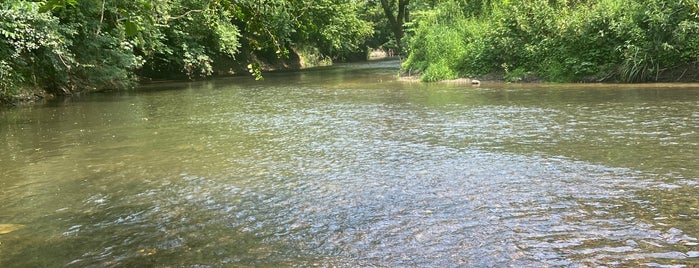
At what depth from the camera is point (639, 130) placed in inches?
312

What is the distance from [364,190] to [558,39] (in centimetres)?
1428

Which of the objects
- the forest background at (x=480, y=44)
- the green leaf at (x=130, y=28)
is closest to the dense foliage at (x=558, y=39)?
the forest background at (x=480, y=44)

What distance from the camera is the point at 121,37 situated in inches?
361

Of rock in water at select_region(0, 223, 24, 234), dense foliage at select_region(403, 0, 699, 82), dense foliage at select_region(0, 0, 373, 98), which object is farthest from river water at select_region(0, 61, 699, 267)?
dense foliage at select_region(403, 0, 699, 82)

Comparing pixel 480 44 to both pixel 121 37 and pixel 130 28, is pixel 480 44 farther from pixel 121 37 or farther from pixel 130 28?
pixel 130 28

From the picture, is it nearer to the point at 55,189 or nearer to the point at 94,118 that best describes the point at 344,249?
the point at 55,189

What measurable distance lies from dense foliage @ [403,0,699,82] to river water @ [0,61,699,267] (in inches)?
164

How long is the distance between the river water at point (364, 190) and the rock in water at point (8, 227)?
6 centimetres

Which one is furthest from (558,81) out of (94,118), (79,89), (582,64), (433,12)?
(79,89)

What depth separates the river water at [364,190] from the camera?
3742 millimetres

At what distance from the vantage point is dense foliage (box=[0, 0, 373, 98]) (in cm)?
386

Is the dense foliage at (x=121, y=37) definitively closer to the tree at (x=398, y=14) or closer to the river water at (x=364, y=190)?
the river water at (x=364, y=190)

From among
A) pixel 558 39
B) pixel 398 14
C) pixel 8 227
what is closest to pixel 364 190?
pixel 8 227

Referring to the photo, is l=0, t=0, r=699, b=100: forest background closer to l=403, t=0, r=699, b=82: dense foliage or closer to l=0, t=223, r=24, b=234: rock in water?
l=403, t=0, r=699, b=82: dense foliage
